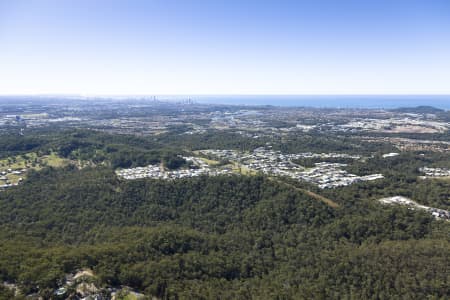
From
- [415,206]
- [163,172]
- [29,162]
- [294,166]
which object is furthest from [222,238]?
[29,162]

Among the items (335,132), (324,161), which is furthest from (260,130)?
(324,161)

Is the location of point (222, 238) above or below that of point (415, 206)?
below

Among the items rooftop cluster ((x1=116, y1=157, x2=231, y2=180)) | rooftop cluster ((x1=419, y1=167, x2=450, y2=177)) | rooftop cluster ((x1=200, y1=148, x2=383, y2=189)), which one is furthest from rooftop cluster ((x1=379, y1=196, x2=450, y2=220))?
rooftop cluster ((x1=116, y1=157, x2=231, y2=180))

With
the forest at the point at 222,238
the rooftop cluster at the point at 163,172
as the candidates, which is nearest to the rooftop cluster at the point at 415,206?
the forest at the point at 222,238

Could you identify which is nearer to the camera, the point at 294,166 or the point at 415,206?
the point at 415,206

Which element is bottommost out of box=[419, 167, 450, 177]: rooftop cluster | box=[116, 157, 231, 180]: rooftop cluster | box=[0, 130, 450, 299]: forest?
box=[0, 130, 450, 299]: forest

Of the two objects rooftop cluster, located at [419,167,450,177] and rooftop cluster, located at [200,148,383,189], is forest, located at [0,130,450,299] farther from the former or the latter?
rooftop cluster, located at [200,148,383,189]

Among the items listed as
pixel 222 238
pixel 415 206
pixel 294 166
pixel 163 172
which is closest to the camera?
pixel 222 238

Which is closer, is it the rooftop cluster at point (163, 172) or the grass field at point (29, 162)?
the rooftop cluster at point (163, 172)

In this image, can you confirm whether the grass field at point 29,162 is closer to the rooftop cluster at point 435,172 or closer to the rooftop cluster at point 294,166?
the rooftop cluster at point 294,166

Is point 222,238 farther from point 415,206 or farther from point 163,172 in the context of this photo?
point 415,206

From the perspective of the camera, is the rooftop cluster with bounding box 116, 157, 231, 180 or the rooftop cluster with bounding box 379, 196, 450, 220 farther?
the rooftop cluster with bounding box 116, 157, 231, 180

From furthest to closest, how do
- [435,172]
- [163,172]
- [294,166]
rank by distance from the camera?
1. [294,166]
2. [163,172]
3. [435,172]
